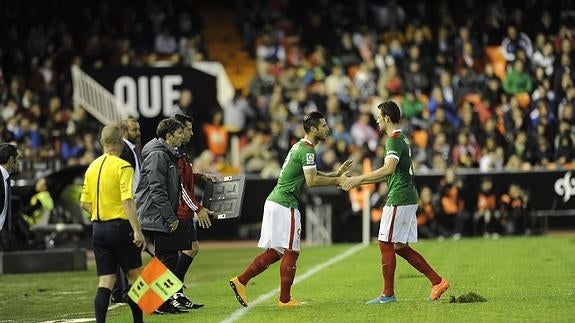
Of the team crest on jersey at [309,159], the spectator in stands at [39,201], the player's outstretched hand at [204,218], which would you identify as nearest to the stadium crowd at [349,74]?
the spectator in stands at [39,201]

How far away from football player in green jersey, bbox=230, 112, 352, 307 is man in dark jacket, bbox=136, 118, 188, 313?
2.53 feet

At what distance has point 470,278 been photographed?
16719mm

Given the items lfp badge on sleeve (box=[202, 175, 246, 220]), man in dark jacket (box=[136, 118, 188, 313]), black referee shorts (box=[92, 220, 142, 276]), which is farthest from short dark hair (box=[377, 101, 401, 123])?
black referee shorts (box=[92, 220, 142, 276])

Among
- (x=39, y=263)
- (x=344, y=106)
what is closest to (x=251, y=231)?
(x=344, y=106)

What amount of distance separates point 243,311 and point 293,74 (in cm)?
1933

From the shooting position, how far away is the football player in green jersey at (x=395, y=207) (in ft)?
44.4

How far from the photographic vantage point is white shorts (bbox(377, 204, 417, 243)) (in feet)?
44.7

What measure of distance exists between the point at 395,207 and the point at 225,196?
67.4 inches

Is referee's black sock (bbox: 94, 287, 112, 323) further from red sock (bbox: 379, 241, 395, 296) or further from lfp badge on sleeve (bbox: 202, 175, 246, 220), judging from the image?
red sock (bbox: 379, 241, 395, 296)

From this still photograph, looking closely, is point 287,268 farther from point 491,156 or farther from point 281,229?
point 491,156

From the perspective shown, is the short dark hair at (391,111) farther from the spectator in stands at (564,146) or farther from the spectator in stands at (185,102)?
the spectator in stands at (564,146)

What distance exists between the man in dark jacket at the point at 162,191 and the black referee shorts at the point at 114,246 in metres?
1.66

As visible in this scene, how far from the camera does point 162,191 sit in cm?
1318

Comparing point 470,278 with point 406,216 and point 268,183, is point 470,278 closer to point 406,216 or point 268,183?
point 406,216
